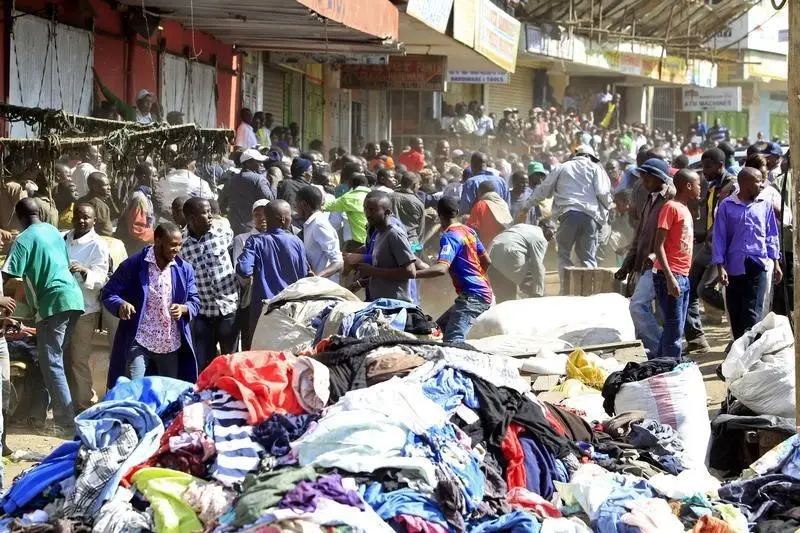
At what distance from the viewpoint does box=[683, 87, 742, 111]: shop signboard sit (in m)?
40.6

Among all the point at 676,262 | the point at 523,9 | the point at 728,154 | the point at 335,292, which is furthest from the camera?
the point at 523,9

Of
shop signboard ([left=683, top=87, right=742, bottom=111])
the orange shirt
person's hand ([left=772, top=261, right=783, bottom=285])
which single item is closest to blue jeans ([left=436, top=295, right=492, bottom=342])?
person's hand ([left=772, top=261, right=783, bottom=285])

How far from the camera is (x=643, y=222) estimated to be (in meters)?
10.0

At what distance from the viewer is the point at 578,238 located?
1411 cm

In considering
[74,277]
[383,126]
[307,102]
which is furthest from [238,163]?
[383,126]

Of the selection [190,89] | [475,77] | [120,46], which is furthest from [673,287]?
[475,77]

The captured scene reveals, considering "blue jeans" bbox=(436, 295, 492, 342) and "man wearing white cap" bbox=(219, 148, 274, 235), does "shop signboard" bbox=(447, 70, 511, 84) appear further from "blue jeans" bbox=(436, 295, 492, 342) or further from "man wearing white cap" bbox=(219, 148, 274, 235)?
"blue jeans" bbox=(436, 295, 492, 342)

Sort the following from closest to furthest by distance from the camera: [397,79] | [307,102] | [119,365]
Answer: [119,365], [397,79], [307,102]

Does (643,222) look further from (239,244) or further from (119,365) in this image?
(119,365)

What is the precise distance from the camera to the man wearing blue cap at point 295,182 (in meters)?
12.1

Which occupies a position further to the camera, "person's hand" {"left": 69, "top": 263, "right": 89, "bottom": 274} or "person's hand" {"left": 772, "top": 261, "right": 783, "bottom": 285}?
"person's hand" {"left": 772, "top": 261, "right": 783, "bottom": 285}

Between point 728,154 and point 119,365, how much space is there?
888 centimetres

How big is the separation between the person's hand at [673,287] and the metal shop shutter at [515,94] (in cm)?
2385

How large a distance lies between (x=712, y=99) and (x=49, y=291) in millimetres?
35229
